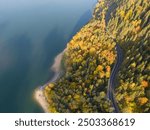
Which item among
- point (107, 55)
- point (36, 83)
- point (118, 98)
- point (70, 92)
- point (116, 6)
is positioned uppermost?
point (116, 6)

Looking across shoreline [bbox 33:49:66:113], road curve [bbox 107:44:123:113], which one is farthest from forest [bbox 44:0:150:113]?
shoreline [bbox 33:49:66:113]

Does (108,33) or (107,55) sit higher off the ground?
(108,33)

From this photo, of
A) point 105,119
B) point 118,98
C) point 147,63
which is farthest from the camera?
point 147,63

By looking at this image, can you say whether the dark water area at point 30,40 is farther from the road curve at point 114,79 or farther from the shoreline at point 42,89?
the road curve at point 114,79

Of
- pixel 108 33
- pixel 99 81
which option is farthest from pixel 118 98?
pixel 108 33

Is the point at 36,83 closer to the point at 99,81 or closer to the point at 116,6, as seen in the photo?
the point at 99,81

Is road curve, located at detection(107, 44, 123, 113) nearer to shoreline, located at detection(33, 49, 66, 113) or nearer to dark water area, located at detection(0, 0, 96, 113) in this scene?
shoreline, located at detection(33, 49, 66, 113)

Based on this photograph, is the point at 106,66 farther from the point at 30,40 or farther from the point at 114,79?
the point at 30,40
